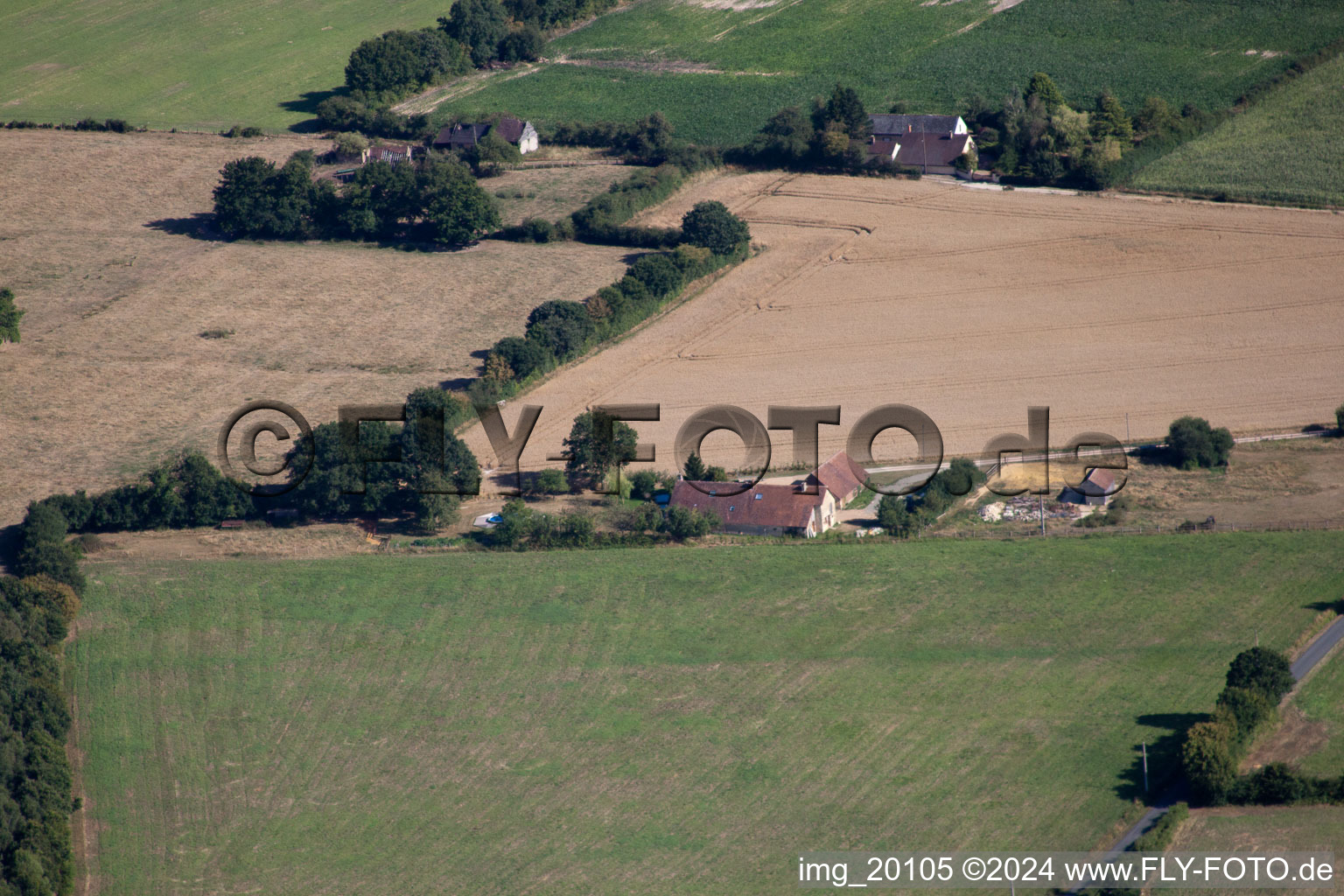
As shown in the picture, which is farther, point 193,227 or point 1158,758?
point 193,227

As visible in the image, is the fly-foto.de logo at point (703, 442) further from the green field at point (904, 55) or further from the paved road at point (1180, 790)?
the green field at point (904, 55)

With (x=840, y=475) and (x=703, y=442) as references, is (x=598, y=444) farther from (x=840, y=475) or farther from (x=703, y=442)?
(x=840, y=475)

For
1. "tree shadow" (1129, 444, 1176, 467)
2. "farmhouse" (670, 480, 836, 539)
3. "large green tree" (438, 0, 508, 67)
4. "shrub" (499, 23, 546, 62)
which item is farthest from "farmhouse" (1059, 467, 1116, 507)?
"large green tree" (438, 0, 508, 67)

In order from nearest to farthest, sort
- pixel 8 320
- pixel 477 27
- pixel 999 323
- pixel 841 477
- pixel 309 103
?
pixel 841 477, pixel 999 323, pixel 8 320, pixel 309 103, pixel 477 27
